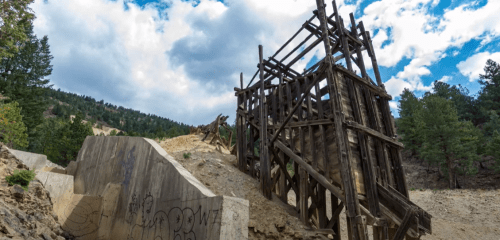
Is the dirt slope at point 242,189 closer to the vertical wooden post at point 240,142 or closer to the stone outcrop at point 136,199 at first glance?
the vertical wooden post at point 240,142

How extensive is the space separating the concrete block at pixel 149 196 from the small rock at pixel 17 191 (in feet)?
9.20

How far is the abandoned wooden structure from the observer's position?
8.30 metres

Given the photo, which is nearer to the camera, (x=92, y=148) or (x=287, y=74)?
(x=92, y=148)

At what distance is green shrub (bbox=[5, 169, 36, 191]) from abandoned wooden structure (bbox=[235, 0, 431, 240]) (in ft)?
26.2

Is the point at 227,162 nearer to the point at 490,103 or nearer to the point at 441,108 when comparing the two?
the point at 441,108

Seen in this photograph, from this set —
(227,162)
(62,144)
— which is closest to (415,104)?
(227,162)

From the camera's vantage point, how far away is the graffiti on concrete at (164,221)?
21.5 feet

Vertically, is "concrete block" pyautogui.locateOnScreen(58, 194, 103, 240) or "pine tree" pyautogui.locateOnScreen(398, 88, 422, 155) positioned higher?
"pine tree" pyautogui.locateOnScreen(398, 88, 422, 155)

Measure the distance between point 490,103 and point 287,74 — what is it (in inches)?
1884

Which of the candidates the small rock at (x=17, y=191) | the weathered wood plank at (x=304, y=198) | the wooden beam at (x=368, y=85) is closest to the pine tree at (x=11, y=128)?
the small rock at (x=17, y=191)

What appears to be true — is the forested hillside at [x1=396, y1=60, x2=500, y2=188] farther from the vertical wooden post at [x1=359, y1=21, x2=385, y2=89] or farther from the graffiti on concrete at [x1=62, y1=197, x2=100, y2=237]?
the graffiti on concrete at [x1=62, y1=197, x2=100, y2=237]

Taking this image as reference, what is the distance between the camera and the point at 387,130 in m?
11.0

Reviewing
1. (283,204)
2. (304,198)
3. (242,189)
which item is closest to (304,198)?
(304,198)

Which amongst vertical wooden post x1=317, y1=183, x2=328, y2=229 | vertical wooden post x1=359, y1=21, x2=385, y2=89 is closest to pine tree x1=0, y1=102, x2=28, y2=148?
vertical wooden post x1=317, y1=183, x2=328, y2=229
